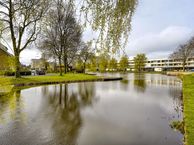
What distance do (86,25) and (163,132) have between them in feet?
17.9

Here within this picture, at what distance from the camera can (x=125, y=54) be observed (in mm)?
2855

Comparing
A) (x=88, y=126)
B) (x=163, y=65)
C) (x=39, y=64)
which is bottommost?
(x=88, y=126)

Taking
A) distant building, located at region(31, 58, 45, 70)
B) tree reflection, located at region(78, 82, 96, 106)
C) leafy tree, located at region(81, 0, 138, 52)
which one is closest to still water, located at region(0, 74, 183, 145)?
tree reflection, located at region(78, 82, 96, 106)

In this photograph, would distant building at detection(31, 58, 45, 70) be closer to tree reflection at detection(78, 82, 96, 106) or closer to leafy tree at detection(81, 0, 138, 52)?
tree reflection at detection(78, 82, 96, 106)

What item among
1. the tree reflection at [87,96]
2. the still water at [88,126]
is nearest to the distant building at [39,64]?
the tree reflection at [87,96]

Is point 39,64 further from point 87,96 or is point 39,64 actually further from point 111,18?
point 111,18

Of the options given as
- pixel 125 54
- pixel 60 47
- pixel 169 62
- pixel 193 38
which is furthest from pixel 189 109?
pixel 169 62

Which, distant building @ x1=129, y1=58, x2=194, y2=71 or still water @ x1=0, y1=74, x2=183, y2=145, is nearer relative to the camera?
still water @ x1=0, y1=74, x2=183, y2=145

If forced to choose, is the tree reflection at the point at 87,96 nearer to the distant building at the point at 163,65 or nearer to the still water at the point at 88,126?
the still water at the point at 88,126

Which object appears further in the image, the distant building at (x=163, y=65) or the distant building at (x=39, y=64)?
the distant building at (x=163, y=65)

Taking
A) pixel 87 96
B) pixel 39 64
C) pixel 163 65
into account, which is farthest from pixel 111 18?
pixel 163 65

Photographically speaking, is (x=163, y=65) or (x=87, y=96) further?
(x=163, y=65)

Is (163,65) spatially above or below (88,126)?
above

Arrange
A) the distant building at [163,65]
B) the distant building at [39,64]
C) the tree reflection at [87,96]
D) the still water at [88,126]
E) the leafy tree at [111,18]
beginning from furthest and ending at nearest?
the distant building at [163,65], the distant building at [39,64], the tree reflection at [87,96], the still water at [88,126], the leafy tree at [111,18]
